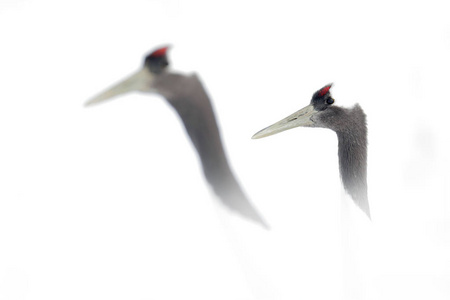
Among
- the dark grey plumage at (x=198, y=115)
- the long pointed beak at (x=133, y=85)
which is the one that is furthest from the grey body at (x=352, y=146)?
the long pointed beak at (x=133, y=85)

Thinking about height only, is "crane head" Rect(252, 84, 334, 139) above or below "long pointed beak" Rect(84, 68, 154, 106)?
below

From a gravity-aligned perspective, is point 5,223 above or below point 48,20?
below

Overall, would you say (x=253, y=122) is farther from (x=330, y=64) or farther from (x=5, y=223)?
(x=5, y=223)

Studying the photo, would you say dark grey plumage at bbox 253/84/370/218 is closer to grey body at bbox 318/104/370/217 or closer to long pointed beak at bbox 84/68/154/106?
grey body at bbox 318/104/370/217

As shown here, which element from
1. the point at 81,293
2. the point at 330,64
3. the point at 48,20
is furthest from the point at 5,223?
the point at 330,64

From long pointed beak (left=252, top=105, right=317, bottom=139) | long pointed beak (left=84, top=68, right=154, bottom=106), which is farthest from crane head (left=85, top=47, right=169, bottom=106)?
long pointed beak (left=252, top=105, right=317, bottom=139)

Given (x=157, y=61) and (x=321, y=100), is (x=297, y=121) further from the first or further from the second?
(x=157, y=61)

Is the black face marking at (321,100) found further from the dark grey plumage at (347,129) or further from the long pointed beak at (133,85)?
the long pointed beak at (133,85)

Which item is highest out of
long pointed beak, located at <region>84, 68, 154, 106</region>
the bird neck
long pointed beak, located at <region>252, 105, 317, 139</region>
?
long pointed beak, located at <region>84, 68, 154, 106</region>
